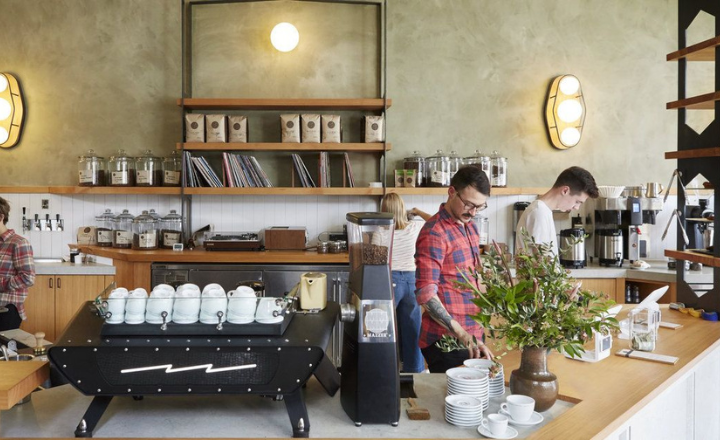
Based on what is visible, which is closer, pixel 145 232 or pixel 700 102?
pixel 700 102

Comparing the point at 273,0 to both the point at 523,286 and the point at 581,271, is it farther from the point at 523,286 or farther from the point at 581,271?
the point at 523,286

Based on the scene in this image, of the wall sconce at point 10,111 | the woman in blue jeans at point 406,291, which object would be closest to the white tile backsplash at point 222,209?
the wall sconce at point 10,111

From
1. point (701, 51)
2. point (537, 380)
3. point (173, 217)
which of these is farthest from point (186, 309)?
point (173, 217)

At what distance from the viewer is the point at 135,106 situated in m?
5.89

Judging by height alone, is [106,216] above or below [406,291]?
above

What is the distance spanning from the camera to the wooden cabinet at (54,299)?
17.2 ft

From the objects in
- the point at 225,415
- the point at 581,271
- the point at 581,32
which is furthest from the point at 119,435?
the point at 581,32

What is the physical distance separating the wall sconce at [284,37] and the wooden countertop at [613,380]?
12.9 ft

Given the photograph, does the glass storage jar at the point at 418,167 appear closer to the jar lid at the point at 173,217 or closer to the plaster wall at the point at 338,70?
the plaster wall at the point at 338,70

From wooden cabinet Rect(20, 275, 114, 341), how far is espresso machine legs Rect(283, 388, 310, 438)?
3922 millimetres

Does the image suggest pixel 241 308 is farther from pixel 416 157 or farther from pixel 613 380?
pixel 416 157

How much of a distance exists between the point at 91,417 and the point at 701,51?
3.41 metres

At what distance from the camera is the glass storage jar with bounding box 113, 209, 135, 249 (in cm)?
551

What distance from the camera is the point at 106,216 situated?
5.73m
